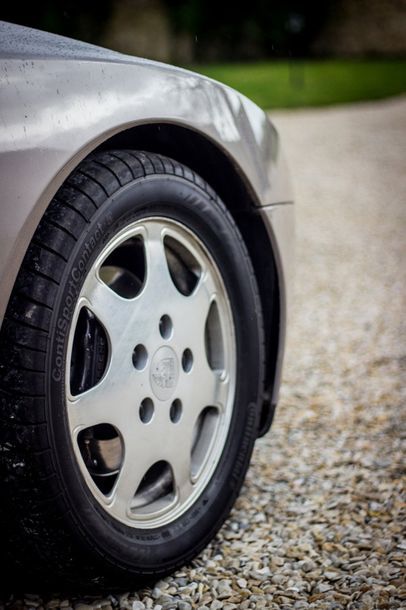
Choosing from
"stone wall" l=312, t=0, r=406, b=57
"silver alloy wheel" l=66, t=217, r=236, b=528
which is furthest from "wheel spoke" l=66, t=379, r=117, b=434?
"stone wall" l=312, t=0, r=406, b=57

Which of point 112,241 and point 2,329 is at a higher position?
point 112,241

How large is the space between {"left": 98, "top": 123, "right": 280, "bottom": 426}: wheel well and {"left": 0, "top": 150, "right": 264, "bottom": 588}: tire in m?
0.11

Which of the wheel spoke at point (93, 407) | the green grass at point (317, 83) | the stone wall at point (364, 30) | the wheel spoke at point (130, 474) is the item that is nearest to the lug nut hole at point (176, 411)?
the wheel spoke at point (130, 474)

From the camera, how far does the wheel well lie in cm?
179

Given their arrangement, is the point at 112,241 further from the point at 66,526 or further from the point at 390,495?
the point at 390,495

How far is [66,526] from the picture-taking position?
1415mm

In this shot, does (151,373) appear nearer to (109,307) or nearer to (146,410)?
(146,410)

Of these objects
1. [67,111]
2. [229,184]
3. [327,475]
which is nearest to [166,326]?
[229,184]

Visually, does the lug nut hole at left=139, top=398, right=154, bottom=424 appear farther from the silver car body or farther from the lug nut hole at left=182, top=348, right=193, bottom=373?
the silver car body

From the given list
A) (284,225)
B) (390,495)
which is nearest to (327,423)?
(390,495)

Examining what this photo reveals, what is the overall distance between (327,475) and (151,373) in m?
0.96

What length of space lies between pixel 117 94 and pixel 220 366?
2.55ft

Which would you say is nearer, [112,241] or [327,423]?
[112,241]

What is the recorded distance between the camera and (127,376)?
5.29 ft
